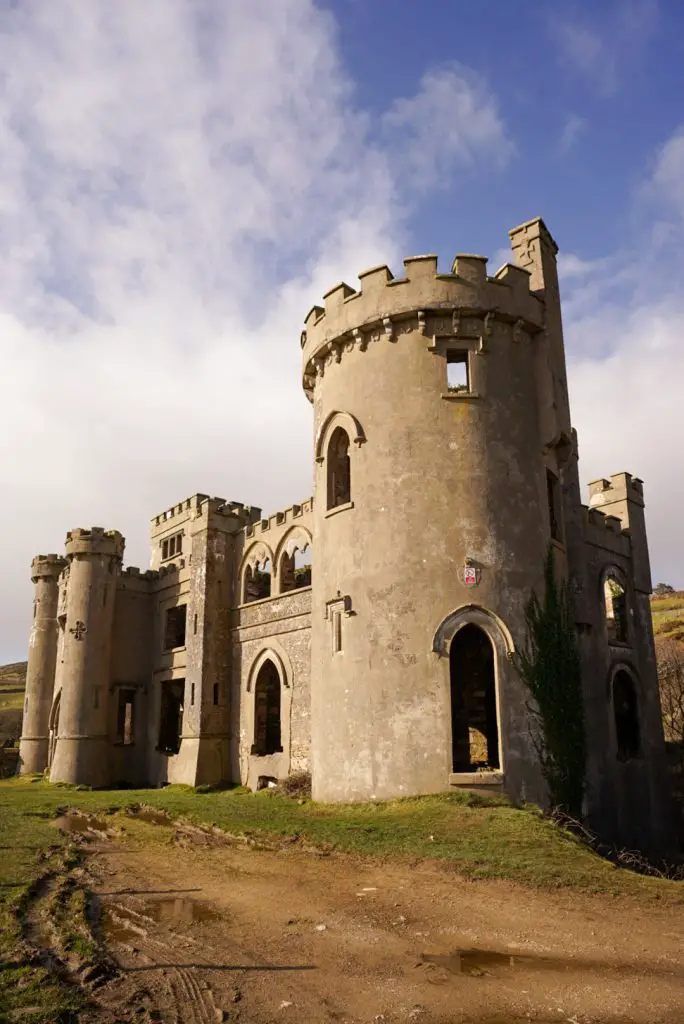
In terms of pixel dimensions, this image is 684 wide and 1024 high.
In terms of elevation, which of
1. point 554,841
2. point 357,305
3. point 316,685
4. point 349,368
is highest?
point 357,305

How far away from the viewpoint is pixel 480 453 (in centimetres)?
1602

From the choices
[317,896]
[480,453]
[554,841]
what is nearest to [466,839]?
[554,841]

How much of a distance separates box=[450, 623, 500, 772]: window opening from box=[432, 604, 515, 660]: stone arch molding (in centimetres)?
185

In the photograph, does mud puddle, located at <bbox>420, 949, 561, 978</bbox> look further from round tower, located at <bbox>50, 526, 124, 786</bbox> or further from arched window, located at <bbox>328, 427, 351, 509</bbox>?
round tower, located at <bbox>50, 526, 124, 786</bbox>

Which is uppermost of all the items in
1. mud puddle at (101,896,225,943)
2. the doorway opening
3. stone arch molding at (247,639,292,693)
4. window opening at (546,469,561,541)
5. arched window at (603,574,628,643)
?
window opening at (546,469,561,541)

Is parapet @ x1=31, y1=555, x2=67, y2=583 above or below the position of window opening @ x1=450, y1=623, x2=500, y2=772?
above

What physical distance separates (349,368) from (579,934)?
40.8ft

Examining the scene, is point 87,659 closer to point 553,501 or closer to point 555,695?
point 553,501

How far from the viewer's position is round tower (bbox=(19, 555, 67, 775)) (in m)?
33.3

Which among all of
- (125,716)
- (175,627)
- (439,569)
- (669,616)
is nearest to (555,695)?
(439,569)

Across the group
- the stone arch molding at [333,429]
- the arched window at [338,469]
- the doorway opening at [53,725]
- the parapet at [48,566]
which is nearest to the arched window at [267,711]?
the arched window at [338,469]

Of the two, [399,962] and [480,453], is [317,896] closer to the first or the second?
[399,962]

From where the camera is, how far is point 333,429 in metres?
18.0

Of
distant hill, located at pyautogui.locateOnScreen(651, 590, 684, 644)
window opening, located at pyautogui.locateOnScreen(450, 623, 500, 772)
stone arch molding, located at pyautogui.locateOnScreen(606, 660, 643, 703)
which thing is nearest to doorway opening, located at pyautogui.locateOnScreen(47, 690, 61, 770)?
window opening, located at pyautogui.locateOnScreen(450, 623, 500, 772)
